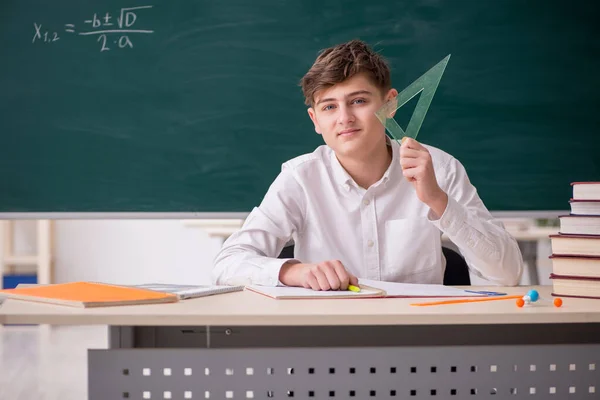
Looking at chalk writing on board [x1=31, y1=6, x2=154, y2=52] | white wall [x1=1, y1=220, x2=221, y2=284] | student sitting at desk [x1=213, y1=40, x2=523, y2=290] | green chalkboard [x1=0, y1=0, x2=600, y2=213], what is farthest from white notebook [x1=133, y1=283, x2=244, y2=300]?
white wall [x1=1, y1=220, x2=221, y2=284]

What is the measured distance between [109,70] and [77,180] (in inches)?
20.0

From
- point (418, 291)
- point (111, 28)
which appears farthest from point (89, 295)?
point (111, 28)

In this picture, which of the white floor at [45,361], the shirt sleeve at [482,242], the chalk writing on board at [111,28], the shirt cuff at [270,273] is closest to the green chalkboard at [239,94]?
the chalk writing on board at [111,28]

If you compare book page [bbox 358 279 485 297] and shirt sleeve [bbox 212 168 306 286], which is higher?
shirt sleeve [bbox 212 168 306 286]

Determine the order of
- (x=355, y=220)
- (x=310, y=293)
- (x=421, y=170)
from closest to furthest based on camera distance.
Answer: (x=310, y=293) → (x=421, y=170) → (x=355, y=220)

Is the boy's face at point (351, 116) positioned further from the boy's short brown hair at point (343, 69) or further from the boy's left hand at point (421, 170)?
the boy's left hand at point (421, 170)

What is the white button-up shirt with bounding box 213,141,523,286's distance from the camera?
1957mm

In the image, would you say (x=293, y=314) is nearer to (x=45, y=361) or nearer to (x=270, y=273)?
(x=270, y=273)

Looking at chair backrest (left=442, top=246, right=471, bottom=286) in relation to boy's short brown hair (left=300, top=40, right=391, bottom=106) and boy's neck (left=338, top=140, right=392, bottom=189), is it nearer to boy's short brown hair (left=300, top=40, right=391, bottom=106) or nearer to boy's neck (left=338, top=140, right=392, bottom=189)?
boy's neck (left=338, top=140, right=392, bottom=189)

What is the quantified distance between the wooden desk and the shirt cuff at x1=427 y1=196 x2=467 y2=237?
409 mm

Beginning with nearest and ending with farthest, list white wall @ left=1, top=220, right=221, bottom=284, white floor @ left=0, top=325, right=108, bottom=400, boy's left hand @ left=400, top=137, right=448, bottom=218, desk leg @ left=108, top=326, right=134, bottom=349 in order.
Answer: desk leg @ left=108, top=326, right=134, bottom=349 → boy's left hand @ left=400, top=137, right=448, bottom=218 → white floor @ left=0, top=325, right=108, bottom=400 → white wall @ left=1, top=220, right=221, bottom=284

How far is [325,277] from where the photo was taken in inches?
56.1

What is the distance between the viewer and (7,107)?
2924mm

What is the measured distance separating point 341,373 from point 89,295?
499mm
